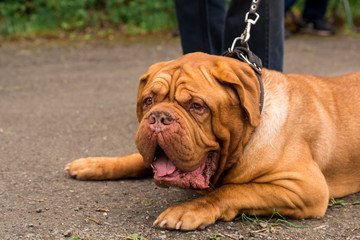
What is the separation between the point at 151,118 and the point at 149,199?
2.61ft

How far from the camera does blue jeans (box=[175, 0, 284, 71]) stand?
3826 mm

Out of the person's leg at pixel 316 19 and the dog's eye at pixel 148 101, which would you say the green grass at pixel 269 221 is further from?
the person's leg at pixel 316 19

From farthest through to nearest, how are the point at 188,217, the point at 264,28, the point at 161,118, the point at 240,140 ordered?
the point at 264,28
the point at 240,140
the point at 188,217
the point at 161,118

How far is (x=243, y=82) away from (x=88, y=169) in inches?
53.2

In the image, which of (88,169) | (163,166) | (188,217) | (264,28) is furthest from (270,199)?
(264,28)

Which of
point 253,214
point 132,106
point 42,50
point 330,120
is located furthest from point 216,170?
point 42,50

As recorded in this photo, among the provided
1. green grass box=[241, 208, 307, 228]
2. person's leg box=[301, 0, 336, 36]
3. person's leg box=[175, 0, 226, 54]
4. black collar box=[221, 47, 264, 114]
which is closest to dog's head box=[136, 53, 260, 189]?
black collar box=[221, 47, 264, 114]

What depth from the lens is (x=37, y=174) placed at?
12.0ft

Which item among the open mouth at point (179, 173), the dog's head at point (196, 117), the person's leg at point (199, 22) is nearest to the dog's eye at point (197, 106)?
the dog's head at point (196, 117)

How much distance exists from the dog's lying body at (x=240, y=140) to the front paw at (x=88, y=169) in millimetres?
703

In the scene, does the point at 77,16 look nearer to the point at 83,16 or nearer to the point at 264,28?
the point at 83,16

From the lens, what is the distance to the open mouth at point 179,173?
2799 mm

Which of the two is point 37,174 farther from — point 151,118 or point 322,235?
point 322,235

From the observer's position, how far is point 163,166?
2.85 m
